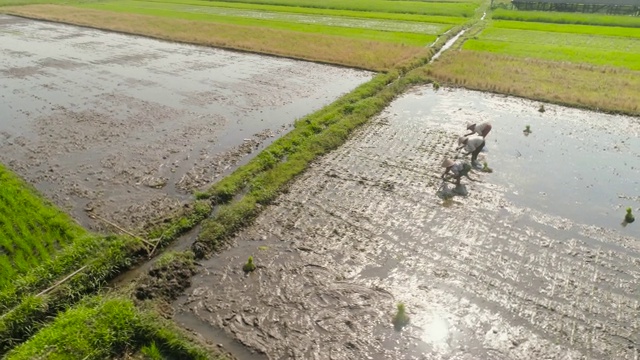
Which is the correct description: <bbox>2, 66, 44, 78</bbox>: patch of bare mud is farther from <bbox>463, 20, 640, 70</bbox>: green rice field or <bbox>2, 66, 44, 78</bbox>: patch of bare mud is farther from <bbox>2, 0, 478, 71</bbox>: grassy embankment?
<bbox>463, 20, 640, 70</bbox>: green rice field

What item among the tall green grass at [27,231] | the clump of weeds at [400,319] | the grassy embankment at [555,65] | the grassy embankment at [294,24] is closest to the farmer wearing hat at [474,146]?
the clump of weeds at [400,319]

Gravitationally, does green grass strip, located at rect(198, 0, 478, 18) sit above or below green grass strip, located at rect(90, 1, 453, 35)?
above

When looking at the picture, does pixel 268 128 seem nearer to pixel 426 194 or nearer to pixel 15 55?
pixel 426 194

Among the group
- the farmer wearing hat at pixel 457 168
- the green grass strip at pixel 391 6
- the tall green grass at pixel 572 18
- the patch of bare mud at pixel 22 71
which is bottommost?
the farmer wearing hat at pixel 457 168

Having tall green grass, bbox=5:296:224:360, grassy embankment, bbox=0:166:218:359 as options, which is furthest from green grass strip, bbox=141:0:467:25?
tall green grass, bbox=5:296:224:360

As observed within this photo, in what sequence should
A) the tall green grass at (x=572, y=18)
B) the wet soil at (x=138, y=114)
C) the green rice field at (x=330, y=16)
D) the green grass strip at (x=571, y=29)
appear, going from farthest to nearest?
the tall green grass at (x=572, y=18)
the green rice field at (x=330, y=16)
the green grass strip at (x=571, y=29)
the wet soil at (x=138, y=114)

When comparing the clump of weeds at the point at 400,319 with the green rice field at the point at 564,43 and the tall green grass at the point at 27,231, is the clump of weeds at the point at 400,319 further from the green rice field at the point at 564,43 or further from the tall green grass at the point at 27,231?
the green rice field at the point at 564,43

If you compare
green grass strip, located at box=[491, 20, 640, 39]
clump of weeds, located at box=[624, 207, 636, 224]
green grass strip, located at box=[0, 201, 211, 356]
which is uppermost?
green grass strip, located at box=[491, 20, 640, 39]
